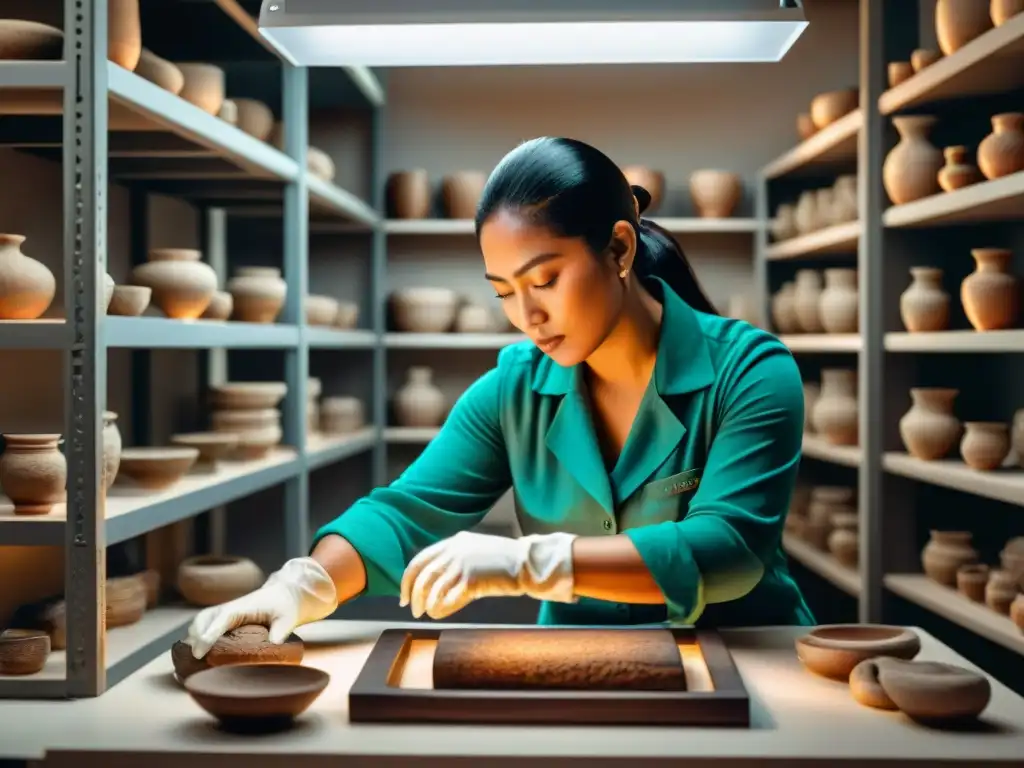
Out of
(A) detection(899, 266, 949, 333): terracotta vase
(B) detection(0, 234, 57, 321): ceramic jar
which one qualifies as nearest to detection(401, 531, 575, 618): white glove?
(B) detection(0, 234, 57, 321): ceramic jar

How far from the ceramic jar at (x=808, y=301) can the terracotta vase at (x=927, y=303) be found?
3.01 ft

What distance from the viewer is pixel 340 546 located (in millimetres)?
1813

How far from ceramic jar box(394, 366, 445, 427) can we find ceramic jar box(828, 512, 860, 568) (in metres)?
1.78

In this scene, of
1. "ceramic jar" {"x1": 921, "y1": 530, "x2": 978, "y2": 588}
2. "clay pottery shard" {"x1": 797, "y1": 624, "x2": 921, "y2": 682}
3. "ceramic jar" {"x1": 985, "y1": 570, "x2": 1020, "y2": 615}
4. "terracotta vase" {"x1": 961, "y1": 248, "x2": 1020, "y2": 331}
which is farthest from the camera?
"ceramic jar" {"x1": 921, "y1": 530, "x2": 978, "y2": 588}

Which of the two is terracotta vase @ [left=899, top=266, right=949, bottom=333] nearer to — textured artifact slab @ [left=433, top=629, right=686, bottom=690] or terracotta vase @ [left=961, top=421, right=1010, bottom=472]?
terracotta vase @ [left=961, top=421, right=1010, bottom=472]

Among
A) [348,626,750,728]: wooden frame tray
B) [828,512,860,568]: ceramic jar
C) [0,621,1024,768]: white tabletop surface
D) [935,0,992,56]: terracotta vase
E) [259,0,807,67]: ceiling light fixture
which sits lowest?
[828,512,860,568]: ceramic jar

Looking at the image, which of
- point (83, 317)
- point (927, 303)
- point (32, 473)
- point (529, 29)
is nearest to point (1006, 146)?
point (927, 303)

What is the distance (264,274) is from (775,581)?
1976 millimetres

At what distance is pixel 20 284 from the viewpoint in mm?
2021

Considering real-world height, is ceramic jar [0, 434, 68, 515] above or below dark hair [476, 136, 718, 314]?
below

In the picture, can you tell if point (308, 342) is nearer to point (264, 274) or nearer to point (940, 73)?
point (264, 274)

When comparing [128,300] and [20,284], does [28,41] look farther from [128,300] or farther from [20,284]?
[128,300]

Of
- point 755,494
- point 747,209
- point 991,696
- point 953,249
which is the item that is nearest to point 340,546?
point 755,494

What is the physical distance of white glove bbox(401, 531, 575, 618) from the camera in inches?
63.3
